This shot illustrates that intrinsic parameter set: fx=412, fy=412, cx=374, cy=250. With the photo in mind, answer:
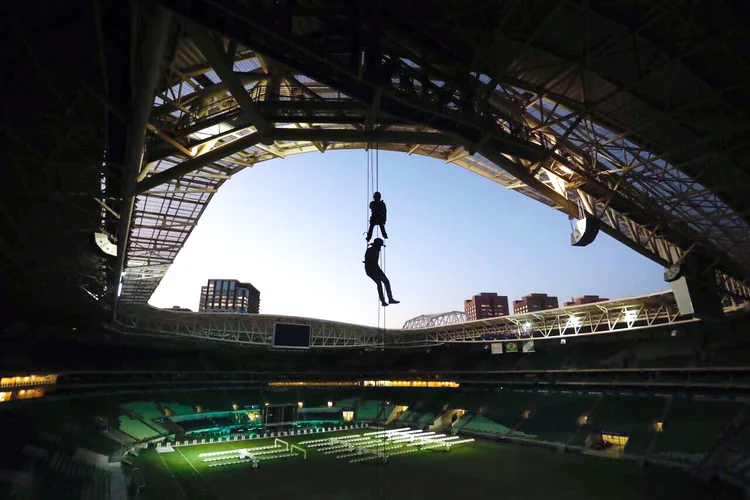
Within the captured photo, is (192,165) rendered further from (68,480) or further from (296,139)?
(68,480)

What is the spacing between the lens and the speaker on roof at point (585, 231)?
702 inches

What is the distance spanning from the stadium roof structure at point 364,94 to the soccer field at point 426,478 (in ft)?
49.3

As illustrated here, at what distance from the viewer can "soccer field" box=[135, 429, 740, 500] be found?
2306 cm

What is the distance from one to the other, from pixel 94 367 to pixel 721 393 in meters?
61.7

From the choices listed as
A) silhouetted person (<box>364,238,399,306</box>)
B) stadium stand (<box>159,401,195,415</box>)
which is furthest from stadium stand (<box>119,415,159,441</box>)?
silhouetted person (<box>364,238,399,306</box>)

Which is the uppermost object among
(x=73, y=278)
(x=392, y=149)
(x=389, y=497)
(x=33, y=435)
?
(x=392, y=149)

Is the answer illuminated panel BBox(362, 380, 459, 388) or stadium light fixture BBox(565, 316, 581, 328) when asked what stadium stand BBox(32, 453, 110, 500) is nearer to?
stadium light fixture BBox(565, 316, 581, 328)

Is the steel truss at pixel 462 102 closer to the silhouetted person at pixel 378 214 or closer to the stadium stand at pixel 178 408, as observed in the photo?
the silhouetted person at pixel 378 214

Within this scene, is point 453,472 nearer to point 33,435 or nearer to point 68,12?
point 33,435

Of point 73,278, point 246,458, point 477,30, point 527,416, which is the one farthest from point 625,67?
point 527,416

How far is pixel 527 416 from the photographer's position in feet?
142

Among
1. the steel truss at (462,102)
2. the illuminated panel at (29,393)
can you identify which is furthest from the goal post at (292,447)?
the steel truss at (462,102)

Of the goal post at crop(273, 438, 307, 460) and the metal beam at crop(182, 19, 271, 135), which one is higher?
the metal beam at crop(182, 19, 271, 135)

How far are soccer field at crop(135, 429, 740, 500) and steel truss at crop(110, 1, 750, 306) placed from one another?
14.1 metres
